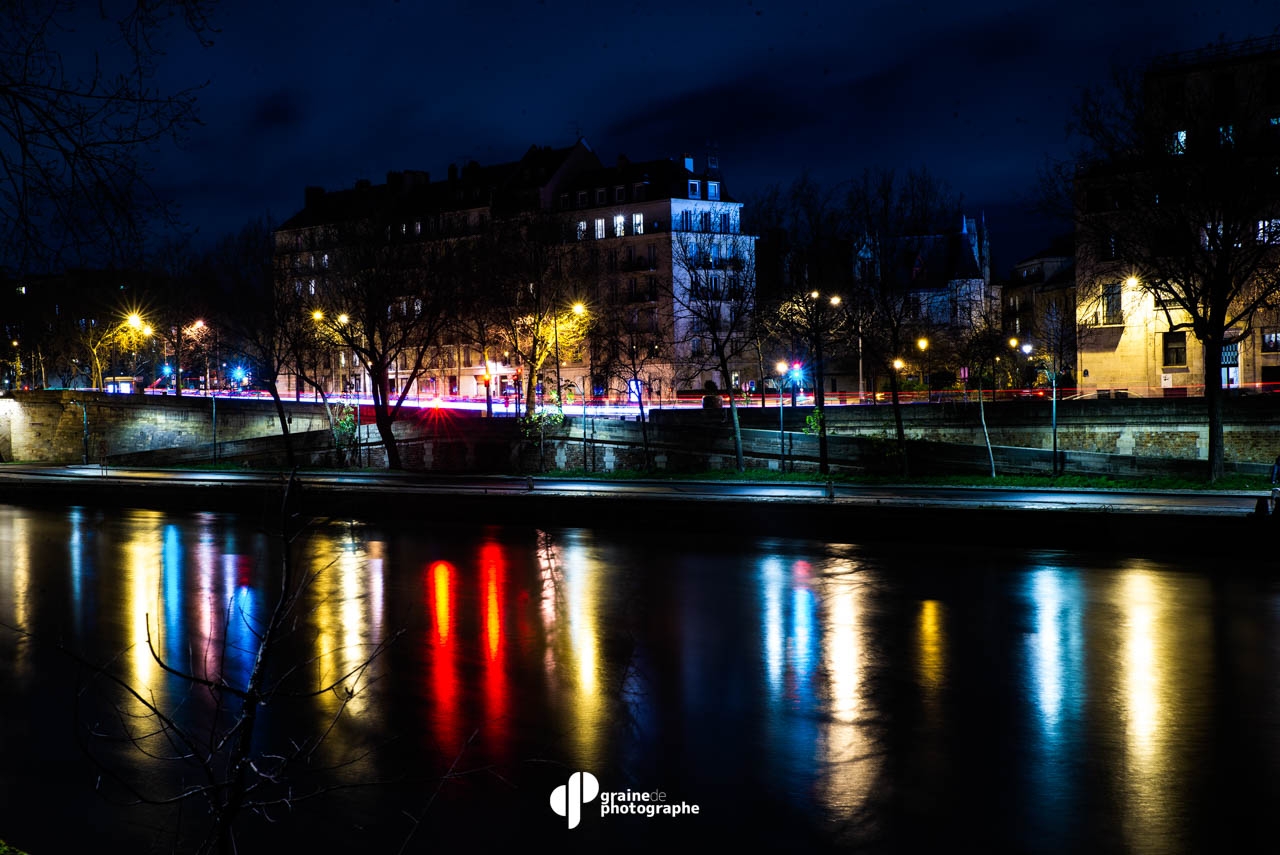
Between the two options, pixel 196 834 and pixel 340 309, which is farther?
pixel 340 309

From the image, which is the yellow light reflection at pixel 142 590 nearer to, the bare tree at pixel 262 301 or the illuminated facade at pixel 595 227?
the bare tree at pixel 262 301

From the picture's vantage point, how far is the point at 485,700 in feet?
39.3

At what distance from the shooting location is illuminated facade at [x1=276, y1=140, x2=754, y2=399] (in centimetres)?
A: 7906

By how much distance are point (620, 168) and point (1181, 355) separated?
47.5 meters

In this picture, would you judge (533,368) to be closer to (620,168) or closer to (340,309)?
(340,309)

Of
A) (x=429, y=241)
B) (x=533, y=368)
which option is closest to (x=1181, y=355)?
(x=533, y=368)

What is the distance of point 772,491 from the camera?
118ft

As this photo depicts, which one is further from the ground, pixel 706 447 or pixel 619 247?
pixel 619 247

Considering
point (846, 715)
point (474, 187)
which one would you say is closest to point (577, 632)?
point (846, 715)

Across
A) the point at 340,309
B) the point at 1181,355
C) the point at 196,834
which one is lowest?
the point at 196,834

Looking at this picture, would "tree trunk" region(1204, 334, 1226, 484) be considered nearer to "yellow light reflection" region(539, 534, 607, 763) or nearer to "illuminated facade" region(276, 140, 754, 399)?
"yellow light reflection" region(539, 534, 607, 763)
